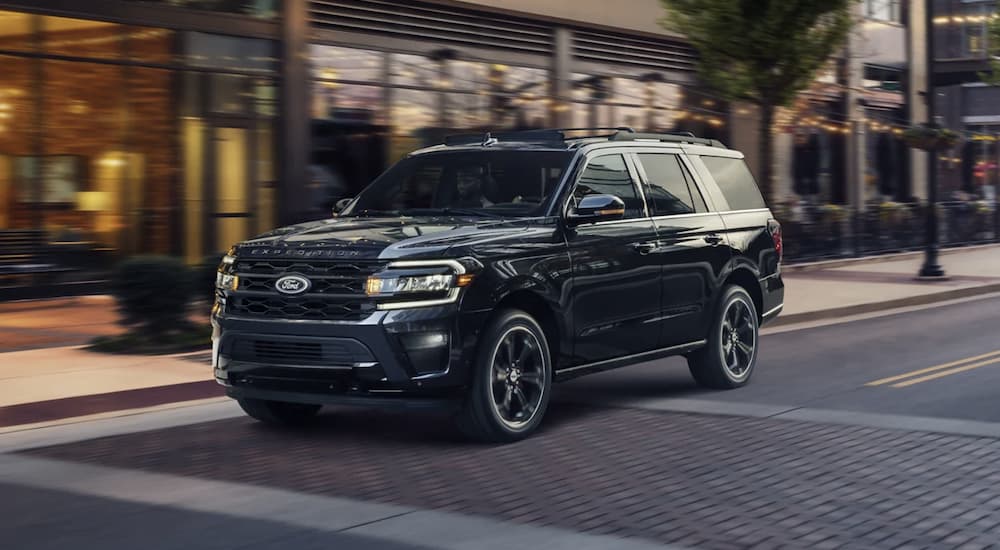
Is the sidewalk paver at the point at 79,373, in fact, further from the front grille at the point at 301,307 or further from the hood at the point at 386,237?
the hood at the point at 386,237

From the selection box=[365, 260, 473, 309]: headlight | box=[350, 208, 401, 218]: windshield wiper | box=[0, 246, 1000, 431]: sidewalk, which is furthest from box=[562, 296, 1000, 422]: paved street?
box=[365, 260, 473, 309]: headlight

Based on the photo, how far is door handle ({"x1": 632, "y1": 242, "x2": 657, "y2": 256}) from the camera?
9315mm

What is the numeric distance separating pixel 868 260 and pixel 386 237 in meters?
21.7

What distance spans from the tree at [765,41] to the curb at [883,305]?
2602 millimetres

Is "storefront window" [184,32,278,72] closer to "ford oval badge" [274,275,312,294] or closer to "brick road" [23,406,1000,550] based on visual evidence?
"brick road" [23,406,1000,550]

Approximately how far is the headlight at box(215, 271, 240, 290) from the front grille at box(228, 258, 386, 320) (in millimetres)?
43

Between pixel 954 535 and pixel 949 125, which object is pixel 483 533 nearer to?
pixel 954 535

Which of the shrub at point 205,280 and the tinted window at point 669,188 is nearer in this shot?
the tinted window at point 669,188

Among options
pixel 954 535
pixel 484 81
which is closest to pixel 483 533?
pixel 954 535

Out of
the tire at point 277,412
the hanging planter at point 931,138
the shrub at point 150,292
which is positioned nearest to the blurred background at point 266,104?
the hanging planter at point 931,138

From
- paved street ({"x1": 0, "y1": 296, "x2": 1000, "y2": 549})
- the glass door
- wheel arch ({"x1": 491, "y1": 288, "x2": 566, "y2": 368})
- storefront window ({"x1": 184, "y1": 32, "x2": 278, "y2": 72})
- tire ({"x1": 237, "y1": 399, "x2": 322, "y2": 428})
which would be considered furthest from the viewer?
the glass door

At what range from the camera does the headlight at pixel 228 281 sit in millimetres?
8195

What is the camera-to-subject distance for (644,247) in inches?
370

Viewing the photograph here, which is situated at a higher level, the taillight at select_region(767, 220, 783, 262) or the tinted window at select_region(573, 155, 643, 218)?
the tinted window at select_region(573, 155, 643, 218)
